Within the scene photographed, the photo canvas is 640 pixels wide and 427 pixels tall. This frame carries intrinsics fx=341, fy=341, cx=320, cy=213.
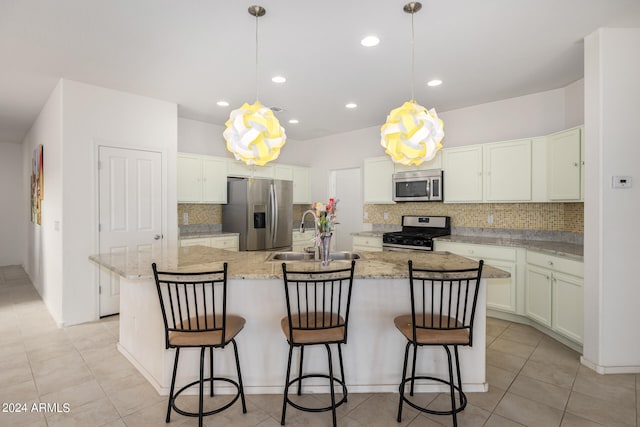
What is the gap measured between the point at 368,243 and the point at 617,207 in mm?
2997

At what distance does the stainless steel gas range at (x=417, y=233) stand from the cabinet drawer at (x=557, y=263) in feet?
3.68

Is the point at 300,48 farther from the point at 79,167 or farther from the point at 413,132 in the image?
the point at 79,167

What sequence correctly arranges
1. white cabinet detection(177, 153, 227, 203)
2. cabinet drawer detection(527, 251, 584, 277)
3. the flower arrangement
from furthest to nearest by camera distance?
1. white cabinet detection(177, 153, 227, 203)
2. cabinet drawer detection(527, 251, 584, 277)
3. the flower arrangement

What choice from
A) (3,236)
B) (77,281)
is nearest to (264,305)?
(77,281)

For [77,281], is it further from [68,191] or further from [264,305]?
[264,305]

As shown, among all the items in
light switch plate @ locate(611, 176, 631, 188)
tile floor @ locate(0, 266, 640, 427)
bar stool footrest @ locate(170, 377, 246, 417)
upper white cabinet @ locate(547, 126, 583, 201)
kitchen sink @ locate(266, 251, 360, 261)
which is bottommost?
tile floor @ locate(0, 266, 640, 427)

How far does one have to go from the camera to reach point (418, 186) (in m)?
4.75

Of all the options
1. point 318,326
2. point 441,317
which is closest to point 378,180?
point 441,317

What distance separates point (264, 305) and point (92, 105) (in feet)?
10.3

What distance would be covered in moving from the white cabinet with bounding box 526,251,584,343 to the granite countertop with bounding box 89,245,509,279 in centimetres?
122

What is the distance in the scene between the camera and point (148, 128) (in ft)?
13.9

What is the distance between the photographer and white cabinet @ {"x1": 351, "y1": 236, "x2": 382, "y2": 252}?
500cm

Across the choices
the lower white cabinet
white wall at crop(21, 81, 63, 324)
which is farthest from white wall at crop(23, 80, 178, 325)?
the lower white cabinet

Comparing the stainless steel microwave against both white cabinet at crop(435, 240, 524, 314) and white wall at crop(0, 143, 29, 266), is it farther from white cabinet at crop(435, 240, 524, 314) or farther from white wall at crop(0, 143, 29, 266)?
white wall at crop(0, 143, 29, 266)
